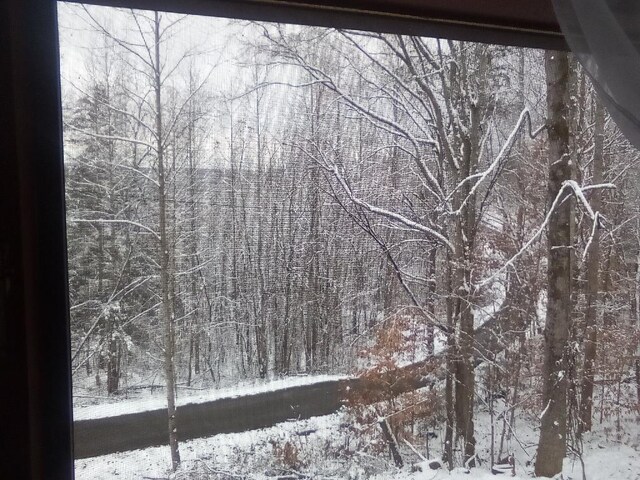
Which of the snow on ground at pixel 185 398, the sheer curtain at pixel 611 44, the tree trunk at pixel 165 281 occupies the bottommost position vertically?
the snow on ground at pixel 185 398

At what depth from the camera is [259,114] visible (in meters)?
0.93

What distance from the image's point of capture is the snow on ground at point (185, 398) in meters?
0.84

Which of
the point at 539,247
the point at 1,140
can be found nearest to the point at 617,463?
the point at 539,247

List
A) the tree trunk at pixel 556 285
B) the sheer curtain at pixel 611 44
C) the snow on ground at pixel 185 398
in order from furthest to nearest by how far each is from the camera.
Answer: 1. the tree trunk at pixel 556 285
2. the snow on ground at pixel 185 398
3. the sheer curtain at pixel 611 44

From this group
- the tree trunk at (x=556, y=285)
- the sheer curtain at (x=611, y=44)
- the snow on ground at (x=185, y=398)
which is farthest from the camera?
the tree trunk at (x=556, y=285)

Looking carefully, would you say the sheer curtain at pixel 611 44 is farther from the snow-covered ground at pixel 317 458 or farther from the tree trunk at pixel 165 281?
the snow-covered ground at pixel 317 458

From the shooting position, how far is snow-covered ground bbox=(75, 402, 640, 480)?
87cm

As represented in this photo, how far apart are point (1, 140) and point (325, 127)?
23.8 inches

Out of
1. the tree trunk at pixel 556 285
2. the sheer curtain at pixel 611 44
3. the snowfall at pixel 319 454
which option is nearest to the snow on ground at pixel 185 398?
the snowfall at pixel 319 454

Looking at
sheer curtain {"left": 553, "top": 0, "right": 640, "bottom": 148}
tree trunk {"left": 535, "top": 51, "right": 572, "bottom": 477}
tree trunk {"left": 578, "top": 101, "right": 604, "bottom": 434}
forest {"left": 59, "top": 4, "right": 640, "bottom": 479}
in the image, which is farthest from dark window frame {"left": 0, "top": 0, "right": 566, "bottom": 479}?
tree trunk {"left": 578, "top": 101, "right": 604, "bottom": 434}

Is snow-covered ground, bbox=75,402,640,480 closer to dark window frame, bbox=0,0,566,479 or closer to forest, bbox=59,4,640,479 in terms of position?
forest, bbox=59,4,640,479

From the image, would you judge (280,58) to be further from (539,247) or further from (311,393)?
(539,247)

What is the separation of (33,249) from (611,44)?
1.01 m

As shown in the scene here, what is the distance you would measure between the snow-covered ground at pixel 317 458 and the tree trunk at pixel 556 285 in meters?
0.05
